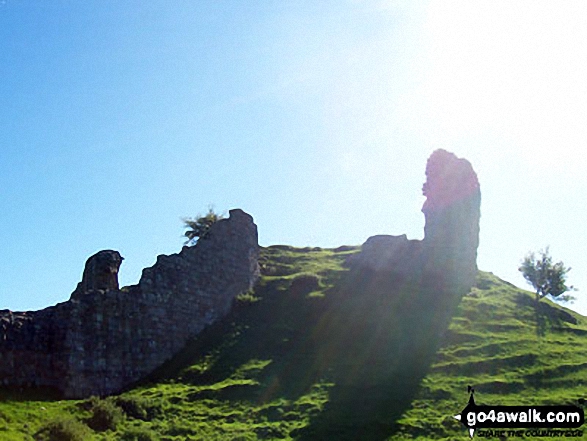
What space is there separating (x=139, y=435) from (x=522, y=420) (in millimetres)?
16719

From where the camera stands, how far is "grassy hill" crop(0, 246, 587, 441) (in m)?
27.4

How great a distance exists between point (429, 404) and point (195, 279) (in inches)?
671

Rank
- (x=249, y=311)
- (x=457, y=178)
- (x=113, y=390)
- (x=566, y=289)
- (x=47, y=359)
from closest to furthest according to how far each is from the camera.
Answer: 1. (x=47, y=359)
2. (x=113, y=390)
3. (x=249, y=311)
4. (x=457, y=178)
5. (x=566, y=289)

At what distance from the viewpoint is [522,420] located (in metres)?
29.1

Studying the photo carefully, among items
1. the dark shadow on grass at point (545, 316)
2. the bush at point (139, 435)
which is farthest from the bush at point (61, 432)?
the dark shadow on grass at point (545, 316)

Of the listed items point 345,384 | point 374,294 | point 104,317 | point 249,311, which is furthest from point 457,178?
point 104,317

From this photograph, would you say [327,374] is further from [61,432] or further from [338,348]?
[61,432]

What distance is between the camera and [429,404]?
3100cm

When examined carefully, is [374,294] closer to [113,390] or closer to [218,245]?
[218,245]

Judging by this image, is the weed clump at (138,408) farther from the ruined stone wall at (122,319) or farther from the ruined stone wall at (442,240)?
the ruined stone wall at (442,240)

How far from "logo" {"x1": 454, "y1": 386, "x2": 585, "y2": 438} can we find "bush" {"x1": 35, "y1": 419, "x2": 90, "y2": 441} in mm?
15655

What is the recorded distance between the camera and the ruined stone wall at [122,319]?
2984 centimetres

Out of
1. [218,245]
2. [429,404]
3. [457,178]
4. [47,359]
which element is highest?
[457,178]

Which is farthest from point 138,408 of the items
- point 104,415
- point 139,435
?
point 139,435
